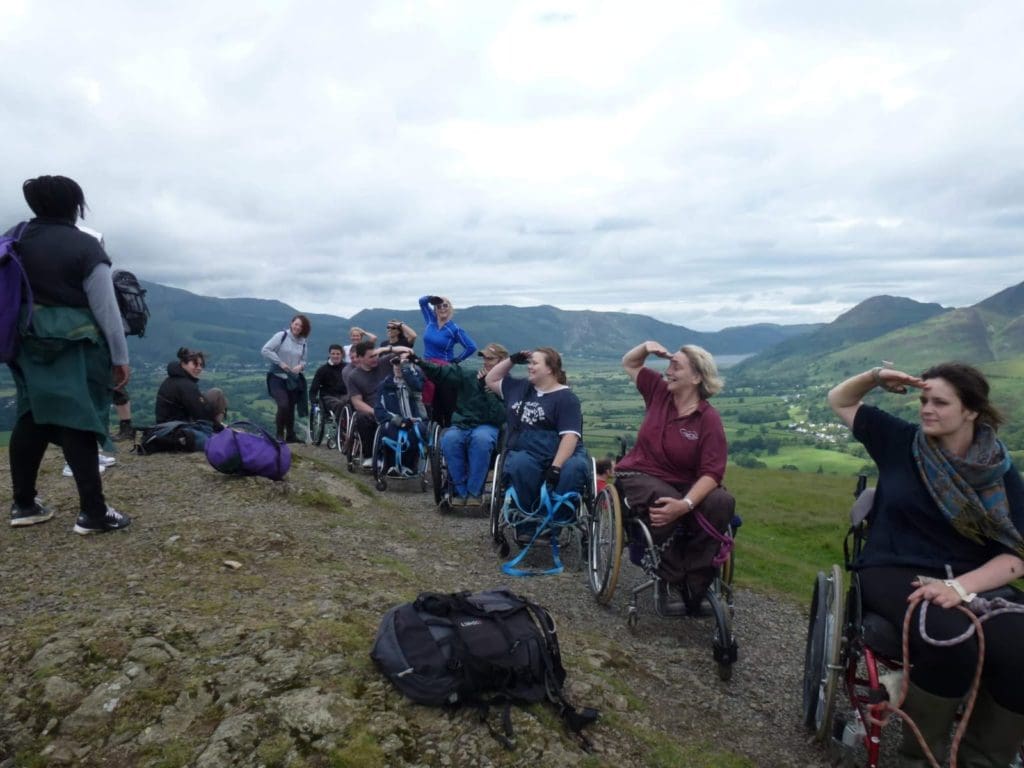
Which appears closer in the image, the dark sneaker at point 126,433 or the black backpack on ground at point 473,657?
the black backpack on ground at point 473,657

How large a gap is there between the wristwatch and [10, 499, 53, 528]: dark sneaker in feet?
22.9

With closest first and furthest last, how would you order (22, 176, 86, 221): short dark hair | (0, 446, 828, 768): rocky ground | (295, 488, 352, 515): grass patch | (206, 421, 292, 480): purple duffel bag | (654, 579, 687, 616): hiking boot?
(0, 446, 828, 768): rocky ground, (22, 176, 86, 221): short dark hair, (654, 579, 687, 616): hiking boot, (206, 421, 292, 480): purple duffel bag, (295, 488, 352, 515): grass patch

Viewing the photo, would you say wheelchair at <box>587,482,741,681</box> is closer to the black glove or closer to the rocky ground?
the rocky ground

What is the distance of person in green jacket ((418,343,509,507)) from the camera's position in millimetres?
9031

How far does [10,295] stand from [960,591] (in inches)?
251

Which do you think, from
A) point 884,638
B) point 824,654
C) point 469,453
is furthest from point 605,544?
point 469,453

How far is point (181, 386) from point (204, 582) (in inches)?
241

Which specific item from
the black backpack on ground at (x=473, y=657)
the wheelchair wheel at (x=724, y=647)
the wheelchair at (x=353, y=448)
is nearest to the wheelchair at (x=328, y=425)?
the wheelchair at (x=353, y=448)

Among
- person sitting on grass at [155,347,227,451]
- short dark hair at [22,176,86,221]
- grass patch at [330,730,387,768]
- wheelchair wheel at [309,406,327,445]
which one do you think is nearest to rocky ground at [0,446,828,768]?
grass patch at [330,730,387,768]

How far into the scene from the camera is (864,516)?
4309 millimetres

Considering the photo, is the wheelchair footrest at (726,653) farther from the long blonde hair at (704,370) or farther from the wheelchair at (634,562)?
the long blonde hair at (704,370)

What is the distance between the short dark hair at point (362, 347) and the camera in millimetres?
12305

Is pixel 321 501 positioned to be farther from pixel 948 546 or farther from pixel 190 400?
pixel 948 546

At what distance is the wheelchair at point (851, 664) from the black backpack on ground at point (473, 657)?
→ 53.2 inches
